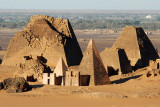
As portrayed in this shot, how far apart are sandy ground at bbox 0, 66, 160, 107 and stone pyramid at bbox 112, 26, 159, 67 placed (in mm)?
12414

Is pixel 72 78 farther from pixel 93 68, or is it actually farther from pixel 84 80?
pixel 93 68

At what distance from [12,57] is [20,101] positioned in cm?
1383

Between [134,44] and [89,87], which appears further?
[134,44]

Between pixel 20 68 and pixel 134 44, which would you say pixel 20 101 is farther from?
pixel 134 44

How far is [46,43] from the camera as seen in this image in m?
37.4

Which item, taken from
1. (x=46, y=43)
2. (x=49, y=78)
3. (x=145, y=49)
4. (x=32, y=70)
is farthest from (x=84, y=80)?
(x=145, y=49)

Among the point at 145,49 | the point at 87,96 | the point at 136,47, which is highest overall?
the point at 136,47

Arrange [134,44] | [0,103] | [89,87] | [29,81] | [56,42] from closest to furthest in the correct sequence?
[0,103], [89,87], [29,81], [56,42], [134,44]

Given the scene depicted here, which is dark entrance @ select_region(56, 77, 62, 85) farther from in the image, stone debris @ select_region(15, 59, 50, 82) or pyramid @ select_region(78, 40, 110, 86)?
stone debris @ select_region(15, 59, 50, 82)

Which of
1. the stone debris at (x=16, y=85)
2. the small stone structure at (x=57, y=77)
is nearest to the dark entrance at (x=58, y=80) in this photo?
the small stone structure at (x=57, y=77)

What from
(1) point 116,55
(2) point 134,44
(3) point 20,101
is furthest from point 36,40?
(3) point 20,101

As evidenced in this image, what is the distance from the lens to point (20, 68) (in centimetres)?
3191

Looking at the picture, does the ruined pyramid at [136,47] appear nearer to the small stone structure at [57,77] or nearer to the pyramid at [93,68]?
the pyramid at [93,68]

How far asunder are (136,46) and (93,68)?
14.4m
